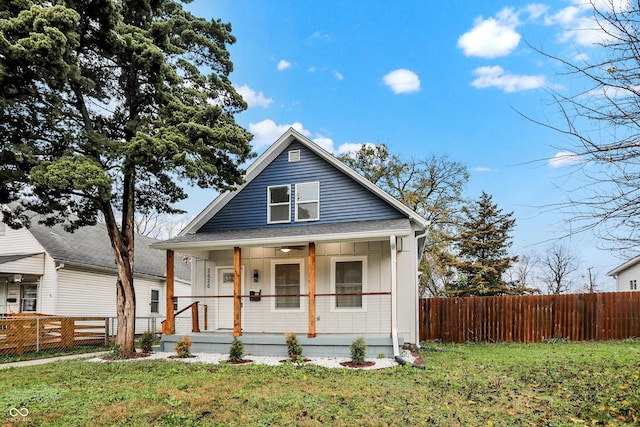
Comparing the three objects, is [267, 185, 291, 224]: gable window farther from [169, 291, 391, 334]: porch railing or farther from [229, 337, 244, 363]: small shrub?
[229, 337, 244, 363]: small shrub

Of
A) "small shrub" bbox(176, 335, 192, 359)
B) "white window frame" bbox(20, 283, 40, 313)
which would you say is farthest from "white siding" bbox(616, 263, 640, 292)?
"white window frame" bbox(20, 283, 40, 313)

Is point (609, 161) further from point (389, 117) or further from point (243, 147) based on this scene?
point (389, 117)

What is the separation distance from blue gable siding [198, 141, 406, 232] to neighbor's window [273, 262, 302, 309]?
125 cm

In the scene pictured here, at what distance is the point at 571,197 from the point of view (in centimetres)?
379

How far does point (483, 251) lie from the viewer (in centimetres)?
2634

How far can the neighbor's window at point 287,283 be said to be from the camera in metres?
12.5

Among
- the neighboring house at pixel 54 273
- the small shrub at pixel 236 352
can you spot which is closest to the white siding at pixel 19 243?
the neighboring house at pixel 54 273

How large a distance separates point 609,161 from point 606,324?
45.9 feet

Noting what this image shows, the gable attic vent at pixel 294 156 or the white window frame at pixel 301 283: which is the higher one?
the gable attic vent at pixel 294 156

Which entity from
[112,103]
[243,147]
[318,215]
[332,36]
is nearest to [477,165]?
[332,36]

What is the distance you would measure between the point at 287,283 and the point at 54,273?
9061 mm

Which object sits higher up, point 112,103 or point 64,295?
point 112,103

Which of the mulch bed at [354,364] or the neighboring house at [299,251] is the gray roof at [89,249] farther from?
A: the mulch bed at [354,364]

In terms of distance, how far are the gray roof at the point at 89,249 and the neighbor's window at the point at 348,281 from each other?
28.2ft
